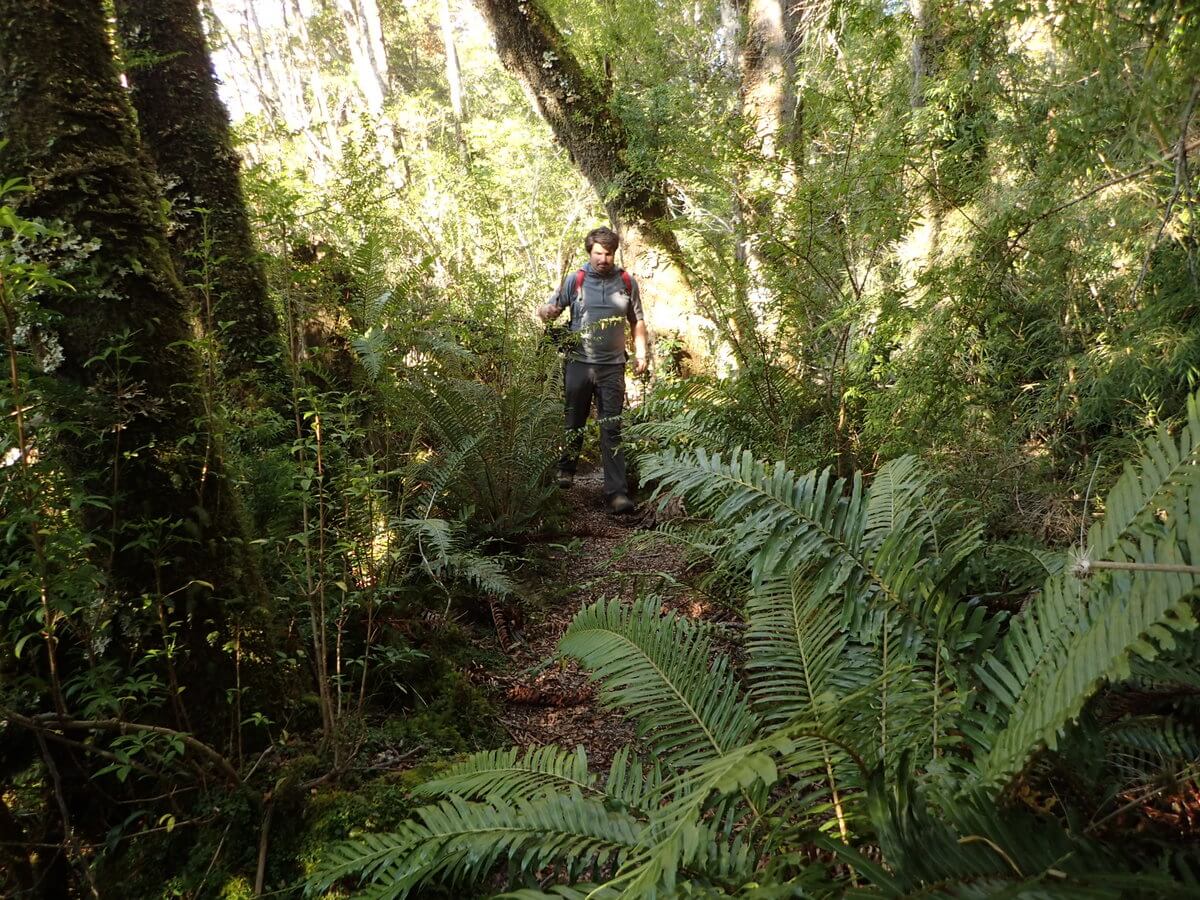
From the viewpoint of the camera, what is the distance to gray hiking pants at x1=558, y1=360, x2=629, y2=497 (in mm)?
5113

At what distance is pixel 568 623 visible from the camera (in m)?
3.47

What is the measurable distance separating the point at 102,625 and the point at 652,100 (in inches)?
237

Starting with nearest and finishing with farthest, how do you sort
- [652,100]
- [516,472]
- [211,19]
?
[516,472]
[211,19]
[652,100]

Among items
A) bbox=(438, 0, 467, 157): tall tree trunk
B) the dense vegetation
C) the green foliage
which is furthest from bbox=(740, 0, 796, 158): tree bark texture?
bbox=(438, 0, 467, 157): tall tree trunk

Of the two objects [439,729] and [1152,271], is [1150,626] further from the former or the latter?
[1152,271]

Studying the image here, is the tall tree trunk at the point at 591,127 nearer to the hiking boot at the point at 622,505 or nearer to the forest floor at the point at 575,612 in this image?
the hiking boot at the point at 622,505

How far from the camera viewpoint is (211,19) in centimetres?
494

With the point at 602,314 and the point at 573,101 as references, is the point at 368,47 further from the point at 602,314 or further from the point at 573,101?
the point at 602,314

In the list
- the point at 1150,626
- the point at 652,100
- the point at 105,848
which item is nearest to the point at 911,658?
the point at 1150,626

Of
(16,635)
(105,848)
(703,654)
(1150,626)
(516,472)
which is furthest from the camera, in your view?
(516,472)

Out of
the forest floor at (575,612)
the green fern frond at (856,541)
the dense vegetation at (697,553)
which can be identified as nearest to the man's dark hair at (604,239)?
the dense vegetation at (697,553)

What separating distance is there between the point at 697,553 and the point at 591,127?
15.1 feet

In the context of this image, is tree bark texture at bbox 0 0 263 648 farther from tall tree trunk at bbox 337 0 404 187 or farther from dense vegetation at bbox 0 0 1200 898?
tall tree trunk at bbox 337 0 404 187

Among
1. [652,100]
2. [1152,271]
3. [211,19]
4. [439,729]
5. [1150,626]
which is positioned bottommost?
[439,729]
